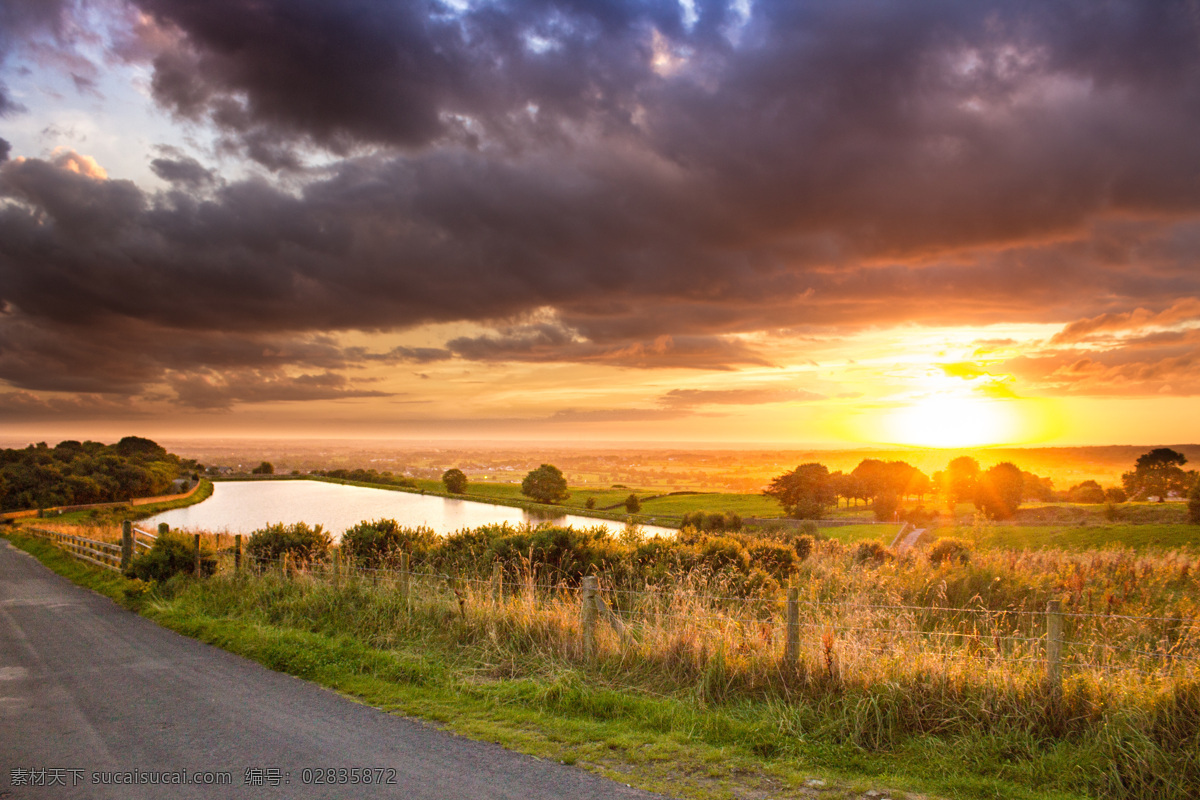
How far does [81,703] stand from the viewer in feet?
25.3

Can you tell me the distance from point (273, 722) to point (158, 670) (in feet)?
11.8

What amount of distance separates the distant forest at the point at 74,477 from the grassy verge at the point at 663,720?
240ft

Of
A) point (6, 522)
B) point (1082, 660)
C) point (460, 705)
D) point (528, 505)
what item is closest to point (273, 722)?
point (460, 705)

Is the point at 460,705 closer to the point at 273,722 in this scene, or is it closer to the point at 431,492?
the point at 273,722

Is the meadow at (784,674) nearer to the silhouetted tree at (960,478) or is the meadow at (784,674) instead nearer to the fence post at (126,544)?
the fence post at (126,544)

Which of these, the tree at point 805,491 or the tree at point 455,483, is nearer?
the tree at point 805,491

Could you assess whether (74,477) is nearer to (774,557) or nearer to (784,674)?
(774,557)

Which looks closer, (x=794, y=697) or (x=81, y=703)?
(x=794, y=697)

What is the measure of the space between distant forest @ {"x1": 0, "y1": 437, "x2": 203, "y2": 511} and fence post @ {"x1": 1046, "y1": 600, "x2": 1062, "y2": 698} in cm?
8066

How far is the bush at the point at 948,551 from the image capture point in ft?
60.1

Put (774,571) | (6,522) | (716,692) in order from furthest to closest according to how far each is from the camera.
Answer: (6,522) → (774,571) → (716,692)

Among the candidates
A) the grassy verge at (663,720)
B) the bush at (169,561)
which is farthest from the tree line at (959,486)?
the bush at (169,561)

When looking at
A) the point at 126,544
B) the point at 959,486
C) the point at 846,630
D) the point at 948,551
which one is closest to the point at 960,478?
the point at 959,486

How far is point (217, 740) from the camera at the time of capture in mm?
6441
